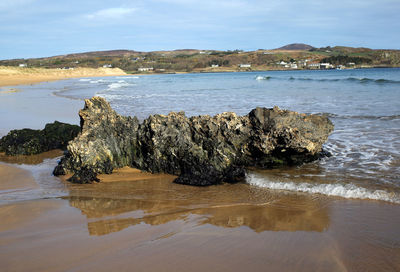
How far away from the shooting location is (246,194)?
434 centimetres

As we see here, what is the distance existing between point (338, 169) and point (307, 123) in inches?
36.8

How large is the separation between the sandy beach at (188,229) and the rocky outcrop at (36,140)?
7.14ft

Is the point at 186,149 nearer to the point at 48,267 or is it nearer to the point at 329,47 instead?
the point at 48,267

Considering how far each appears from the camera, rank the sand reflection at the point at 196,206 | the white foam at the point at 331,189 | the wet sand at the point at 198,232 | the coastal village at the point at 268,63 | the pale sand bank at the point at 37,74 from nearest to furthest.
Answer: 1. the wet sand at the point at 198,232
2. the sand reflection at the point at 196,206
3. the white foam at the point at 331,189
4. the pale sand bank at the point at 37,74
5. the coastal village at the point at 268,63

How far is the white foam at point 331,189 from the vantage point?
4051mm

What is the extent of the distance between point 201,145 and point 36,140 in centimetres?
394

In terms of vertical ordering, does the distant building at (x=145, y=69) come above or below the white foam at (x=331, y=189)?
above

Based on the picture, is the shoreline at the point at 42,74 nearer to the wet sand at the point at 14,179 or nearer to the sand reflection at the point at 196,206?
the wet sand at the point at 14,179

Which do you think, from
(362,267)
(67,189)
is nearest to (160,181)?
(67,189)

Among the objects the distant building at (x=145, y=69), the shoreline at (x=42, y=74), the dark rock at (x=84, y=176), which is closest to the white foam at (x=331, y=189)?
the dark rock at (x=84, y=176)

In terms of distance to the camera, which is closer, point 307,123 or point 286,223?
point 286,223

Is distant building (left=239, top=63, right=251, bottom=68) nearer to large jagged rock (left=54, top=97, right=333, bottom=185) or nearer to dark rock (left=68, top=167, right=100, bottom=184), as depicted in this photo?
large jagged rock (left=54, top=97, right=333, bottom=185)

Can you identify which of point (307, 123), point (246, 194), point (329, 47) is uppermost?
point (329, 47)

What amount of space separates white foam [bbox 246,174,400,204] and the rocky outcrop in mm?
4527
